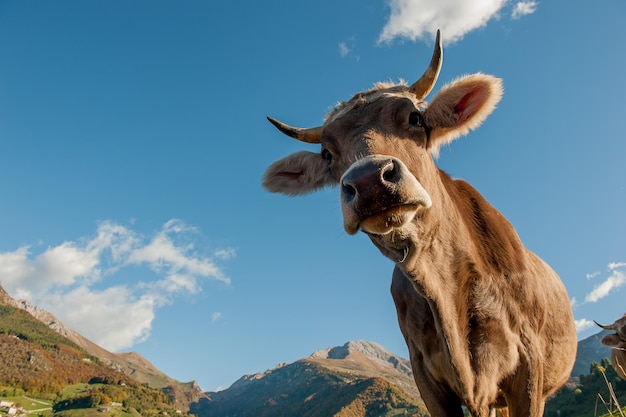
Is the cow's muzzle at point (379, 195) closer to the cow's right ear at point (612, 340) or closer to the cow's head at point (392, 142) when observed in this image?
the cow's head at point (392, 142)

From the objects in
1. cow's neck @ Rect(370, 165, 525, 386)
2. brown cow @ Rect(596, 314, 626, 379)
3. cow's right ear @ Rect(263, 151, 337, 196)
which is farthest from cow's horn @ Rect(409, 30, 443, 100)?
brown cow @ Rect(596, 314, 626, 379)

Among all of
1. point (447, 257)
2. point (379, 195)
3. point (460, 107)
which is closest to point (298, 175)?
point (460, 107)

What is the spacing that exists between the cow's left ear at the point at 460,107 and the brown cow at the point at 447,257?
0.01 m

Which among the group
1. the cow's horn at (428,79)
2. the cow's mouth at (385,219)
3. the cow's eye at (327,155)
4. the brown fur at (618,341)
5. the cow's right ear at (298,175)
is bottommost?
the brown fur at (618,341)

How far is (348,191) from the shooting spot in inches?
169

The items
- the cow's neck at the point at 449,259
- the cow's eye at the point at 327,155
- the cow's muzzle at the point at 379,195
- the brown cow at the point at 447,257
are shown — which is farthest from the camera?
the cow's eye at the point at 327,155

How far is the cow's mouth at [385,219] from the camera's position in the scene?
4.15 m

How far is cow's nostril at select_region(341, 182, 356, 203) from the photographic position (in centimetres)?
422

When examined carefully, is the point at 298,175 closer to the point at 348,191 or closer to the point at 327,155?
the point at 327,155

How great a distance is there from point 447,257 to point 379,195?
165 cm

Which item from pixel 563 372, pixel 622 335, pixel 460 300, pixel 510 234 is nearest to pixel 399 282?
pixel 460 300

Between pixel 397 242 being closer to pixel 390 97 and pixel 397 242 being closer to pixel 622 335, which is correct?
pixel 390 97

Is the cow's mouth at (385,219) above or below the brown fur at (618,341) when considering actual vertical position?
above

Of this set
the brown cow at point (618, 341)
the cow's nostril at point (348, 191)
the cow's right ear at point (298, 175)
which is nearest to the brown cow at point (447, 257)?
the cow's nostril at point (348, 191)
